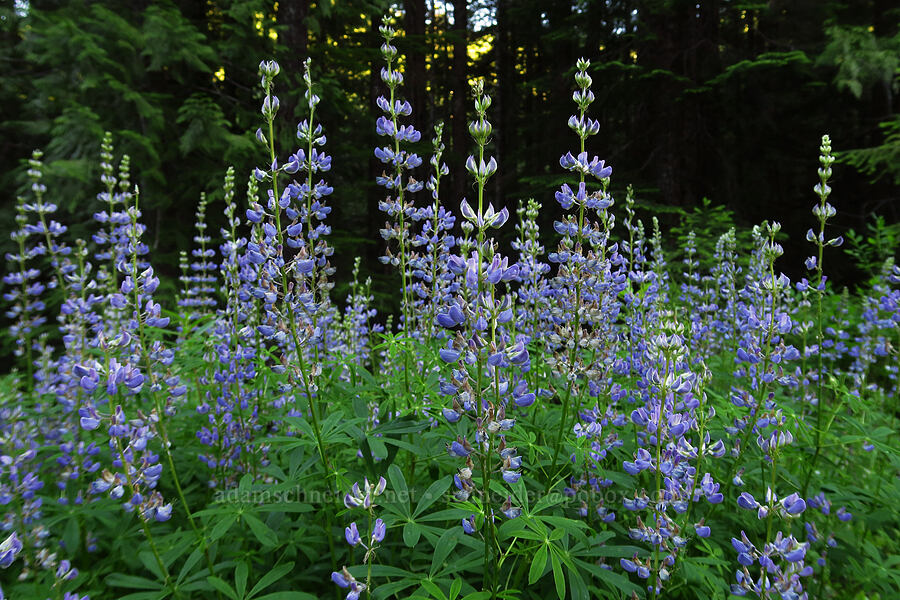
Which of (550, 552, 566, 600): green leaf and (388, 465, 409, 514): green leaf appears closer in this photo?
(550, 552, 566, 600): green leaf

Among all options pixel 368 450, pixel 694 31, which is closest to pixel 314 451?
pixel 368 450

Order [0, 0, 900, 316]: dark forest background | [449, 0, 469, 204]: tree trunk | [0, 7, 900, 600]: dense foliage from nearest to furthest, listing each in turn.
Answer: [0, 7, 900, 600]: dense foliage → [0, 0, 900, 316]: dark forest background → [449, 0, 469, 204]: tree trunk

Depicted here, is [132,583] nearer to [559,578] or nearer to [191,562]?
[191,562]

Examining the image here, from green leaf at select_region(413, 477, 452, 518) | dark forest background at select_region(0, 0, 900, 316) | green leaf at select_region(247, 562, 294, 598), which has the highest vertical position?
dark forest background at select_region(0, 0, 900, 316)

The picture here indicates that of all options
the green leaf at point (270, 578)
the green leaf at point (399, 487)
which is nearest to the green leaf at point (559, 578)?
the green leaf at point (399, 487)

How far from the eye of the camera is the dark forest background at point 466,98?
27.7 ft

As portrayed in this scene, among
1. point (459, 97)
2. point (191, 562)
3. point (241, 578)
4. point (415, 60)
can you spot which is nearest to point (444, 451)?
point (241, 578)

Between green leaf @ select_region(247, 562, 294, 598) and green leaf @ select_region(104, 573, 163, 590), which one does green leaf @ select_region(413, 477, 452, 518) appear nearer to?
green leaf @ select_region(247, 562, 294, 598)

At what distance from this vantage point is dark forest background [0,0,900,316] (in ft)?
27.7

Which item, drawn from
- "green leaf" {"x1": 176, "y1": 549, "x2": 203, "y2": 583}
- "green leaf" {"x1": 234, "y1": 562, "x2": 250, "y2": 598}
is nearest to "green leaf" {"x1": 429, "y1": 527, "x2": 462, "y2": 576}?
"green leaf" {"x1": 234, "y1": 562, "x2": 250, "y2": 598}

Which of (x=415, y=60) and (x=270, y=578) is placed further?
(x=415, y=60)

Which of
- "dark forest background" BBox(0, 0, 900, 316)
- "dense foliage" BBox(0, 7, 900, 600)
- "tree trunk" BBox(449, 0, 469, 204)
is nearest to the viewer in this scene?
"dense foliage" BBox(0, 7, 900, 600)

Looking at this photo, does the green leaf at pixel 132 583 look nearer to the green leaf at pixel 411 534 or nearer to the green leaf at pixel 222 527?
the green leaf at pixel 222 527

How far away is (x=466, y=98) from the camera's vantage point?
42.1 ft
